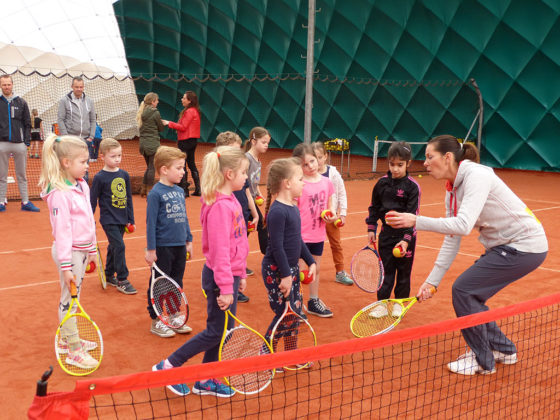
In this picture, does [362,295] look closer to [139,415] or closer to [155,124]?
[139,415]

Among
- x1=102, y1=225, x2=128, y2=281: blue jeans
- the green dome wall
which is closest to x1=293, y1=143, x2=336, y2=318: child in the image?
x1=102, y1=225, x2=128, y2=281: blue jeans

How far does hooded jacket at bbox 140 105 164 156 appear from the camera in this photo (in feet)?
35.5

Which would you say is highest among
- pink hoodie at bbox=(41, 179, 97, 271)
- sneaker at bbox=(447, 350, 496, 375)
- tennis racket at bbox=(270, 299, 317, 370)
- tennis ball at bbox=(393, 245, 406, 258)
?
pink hoodie at bbox=(41, 179, 97, 271)

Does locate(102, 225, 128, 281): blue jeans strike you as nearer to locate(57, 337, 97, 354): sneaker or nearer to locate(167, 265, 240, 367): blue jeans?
locate(57, 337, 97, 354): sneaker

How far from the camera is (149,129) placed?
11.0 meters

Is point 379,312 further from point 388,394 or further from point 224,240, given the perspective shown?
point 224,240

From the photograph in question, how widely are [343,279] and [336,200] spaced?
2.93 feet

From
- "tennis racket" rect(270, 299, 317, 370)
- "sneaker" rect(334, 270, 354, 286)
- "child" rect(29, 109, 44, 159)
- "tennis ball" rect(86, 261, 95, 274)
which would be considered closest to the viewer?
"tennis racket" rect(270, 299, 317, 370)

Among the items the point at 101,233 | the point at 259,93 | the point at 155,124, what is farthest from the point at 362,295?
the point at 259,93

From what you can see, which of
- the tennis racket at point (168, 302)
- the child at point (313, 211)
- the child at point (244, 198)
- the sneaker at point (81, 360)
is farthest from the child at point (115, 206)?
the child at point (313, 211)

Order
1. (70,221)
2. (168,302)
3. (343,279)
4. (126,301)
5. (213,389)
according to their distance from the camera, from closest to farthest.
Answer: (213,389)
(70,221)
(168,302)
(126,301)
(343,279)

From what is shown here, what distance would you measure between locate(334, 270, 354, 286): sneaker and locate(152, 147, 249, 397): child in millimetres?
2677

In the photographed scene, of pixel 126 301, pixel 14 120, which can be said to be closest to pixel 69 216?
pixel 126 301

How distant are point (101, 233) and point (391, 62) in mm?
13378
